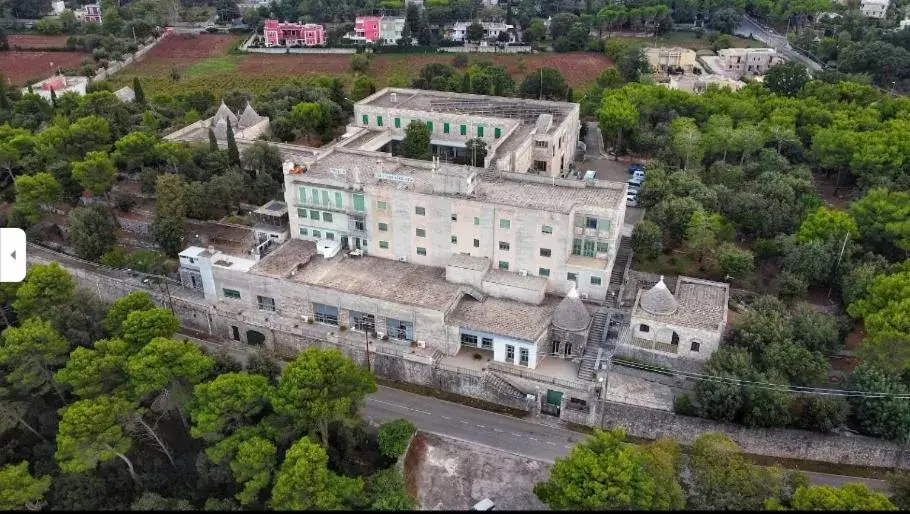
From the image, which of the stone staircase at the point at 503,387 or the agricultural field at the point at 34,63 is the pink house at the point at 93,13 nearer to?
the agricultural field at the point at 34,63

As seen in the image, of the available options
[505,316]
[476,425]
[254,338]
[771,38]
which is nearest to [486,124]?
[505,316]

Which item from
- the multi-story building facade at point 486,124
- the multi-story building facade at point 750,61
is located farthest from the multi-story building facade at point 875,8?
the multi-story building facade at point 486,124

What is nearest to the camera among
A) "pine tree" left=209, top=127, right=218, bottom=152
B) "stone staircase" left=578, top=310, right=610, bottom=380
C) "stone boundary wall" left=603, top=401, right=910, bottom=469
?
"stone boundary wall" left=603, top=401, right=910, bottom=469

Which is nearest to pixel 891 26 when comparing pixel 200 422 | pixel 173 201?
pixel 173 201

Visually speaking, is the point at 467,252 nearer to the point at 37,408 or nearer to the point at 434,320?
the point at 434,320

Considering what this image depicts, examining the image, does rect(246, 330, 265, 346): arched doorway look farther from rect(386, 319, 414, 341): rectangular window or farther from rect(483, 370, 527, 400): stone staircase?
rect(483, 370, 527, 400): stone staircase

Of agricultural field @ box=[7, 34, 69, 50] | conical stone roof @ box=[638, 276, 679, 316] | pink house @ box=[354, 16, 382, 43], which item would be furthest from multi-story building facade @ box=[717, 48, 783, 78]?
agricultural field @ box=[7, 34, 69, 50]
